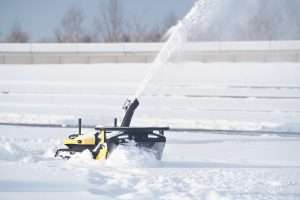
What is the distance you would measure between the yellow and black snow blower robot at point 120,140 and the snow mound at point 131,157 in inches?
2.8

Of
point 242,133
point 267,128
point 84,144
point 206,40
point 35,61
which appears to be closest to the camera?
point 84,144

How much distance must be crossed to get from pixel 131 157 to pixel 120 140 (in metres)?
0.39

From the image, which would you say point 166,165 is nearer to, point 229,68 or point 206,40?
point 229,68

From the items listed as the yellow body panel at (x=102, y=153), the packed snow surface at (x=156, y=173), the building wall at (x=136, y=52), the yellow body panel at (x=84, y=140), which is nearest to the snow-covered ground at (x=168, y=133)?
the packed snow surface at (x=156, y=173)

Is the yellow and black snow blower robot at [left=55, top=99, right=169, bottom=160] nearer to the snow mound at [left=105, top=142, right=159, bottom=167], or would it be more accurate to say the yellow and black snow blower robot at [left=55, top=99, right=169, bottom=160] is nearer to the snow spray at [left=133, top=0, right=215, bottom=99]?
the snow mound at [left=105, top=142, right=159, bottom=167]

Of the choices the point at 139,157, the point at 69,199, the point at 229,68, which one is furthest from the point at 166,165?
the point at 229,68

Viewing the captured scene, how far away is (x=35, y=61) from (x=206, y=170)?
122ft

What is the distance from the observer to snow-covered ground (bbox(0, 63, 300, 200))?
8.15 meters

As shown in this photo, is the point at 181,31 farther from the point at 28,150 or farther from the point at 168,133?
the point at 168,133

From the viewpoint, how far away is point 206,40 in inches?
1677

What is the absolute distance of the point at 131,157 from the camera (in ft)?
32.9

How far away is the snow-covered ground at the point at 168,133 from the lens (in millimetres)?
8148

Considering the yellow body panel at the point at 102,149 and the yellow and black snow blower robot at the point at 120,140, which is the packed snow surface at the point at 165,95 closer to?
the yellow and black snow blower robot at the point at 120,140

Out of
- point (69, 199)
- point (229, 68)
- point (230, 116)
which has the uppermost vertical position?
point (229, 68)
